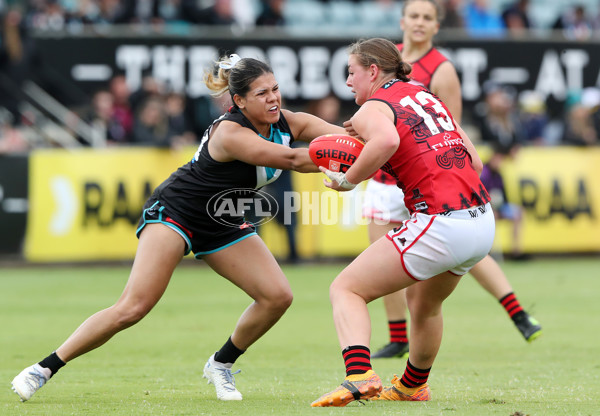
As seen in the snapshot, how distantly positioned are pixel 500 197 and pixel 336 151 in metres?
9.64

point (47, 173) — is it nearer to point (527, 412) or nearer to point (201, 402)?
point (201, 402)

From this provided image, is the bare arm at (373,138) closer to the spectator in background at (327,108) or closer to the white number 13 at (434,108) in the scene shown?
the white number 13 at (434,108)

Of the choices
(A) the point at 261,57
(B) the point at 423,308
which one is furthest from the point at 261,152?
(A) the point at 261,57

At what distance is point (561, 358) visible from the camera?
754 cm

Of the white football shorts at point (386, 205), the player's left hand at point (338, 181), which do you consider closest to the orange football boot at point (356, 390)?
the player's left hand at point (338, 181)

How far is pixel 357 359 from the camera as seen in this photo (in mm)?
5234

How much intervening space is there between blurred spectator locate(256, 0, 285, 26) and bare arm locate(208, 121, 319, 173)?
11728 millimetres

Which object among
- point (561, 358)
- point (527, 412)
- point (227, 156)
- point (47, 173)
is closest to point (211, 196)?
point (227, 156)

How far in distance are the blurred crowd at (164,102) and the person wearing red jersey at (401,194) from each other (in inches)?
280

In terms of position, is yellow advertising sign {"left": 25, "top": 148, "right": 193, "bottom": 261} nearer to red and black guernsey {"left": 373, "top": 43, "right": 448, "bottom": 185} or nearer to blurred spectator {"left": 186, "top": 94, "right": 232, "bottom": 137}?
blurred spectator {"left": 186, "top": 94, "right": 232, "bottom": 137}

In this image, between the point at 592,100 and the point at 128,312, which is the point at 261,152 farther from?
the point at 592,100

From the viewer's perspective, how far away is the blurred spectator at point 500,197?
14445 mm

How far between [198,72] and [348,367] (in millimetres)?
10954

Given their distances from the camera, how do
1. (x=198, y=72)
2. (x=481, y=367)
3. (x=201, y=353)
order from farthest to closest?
(x=198, y=72) < (x=201, y=353) < (x=481, y=367)
